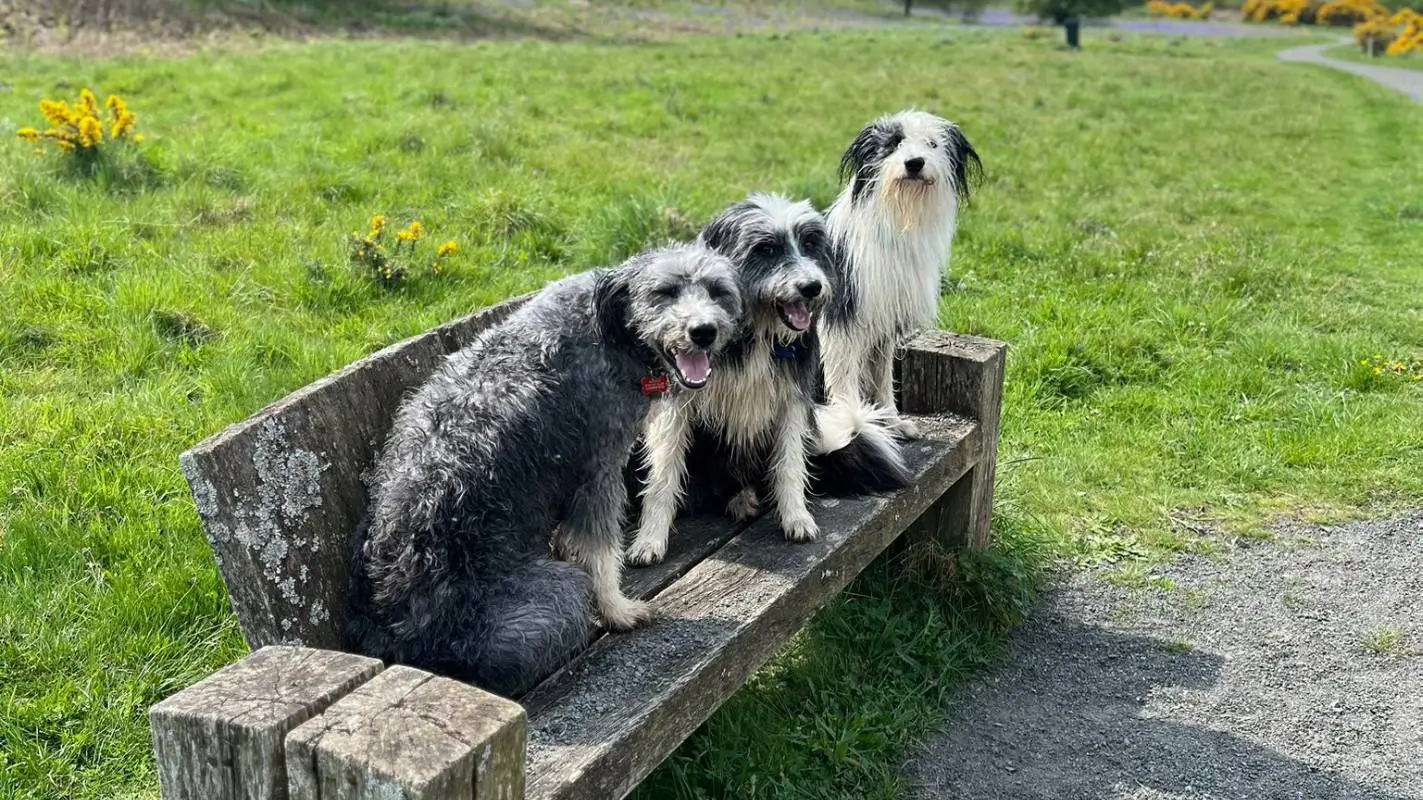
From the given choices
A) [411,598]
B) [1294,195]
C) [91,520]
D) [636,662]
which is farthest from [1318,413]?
[1294,195]

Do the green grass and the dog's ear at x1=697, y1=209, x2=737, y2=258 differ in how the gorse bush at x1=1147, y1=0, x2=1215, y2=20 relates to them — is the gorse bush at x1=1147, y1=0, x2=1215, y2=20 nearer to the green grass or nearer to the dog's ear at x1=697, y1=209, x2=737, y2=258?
the green grass

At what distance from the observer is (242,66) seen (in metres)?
14.3

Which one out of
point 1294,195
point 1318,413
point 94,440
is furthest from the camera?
point 1294,195

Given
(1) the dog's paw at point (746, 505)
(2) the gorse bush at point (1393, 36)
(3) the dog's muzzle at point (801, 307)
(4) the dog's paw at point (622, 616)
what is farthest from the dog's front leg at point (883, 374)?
(2) the gorse bush at point (1393, 36)

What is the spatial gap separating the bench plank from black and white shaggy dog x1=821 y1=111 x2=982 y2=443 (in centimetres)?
48

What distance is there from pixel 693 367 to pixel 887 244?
5.95 ft

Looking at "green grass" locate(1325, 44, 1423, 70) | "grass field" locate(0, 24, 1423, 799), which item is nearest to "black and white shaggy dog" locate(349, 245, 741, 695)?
"grass field" locate(0, 24, 1423, 799)

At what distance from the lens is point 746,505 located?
13.5 feet

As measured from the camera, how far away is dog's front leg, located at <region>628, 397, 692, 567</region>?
150 inches

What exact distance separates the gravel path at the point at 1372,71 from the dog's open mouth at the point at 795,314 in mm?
22570

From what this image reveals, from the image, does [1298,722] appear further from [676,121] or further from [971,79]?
[971,79]

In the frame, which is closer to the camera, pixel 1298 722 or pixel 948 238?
pixel 1298 722

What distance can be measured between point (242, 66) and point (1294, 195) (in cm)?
1242

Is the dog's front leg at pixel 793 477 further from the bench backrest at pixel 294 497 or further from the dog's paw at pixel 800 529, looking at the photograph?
the bench backrest at pixel 294 497
